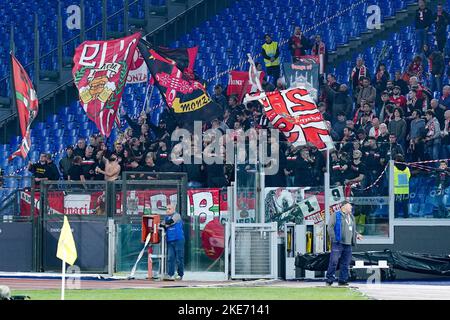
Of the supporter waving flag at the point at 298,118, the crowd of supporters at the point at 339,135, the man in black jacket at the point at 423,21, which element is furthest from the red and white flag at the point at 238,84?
the supporter waving flag at the point at 298,118

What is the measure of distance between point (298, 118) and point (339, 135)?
449 centimetres

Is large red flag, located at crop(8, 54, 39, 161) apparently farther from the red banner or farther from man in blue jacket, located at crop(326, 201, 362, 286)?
man in blue jacket, located at crop(326, 201, 362, 286)

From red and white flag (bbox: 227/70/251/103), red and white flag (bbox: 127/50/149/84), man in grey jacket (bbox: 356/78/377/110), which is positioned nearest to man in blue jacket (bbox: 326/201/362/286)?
man in grey jacket (bbox: 356/78/377/110)

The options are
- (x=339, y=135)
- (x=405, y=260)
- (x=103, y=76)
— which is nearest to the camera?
(x=405, y=260)

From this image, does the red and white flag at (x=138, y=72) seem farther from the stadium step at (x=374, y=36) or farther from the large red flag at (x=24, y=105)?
the stadium step at (x=374, y=36)

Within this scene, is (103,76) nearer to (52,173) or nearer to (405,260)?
(52,173)

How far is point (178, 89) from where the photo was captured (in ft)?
108

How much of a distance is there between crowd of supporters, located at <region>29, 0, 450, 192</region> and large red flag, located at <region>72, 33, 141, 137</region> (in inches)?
50.5

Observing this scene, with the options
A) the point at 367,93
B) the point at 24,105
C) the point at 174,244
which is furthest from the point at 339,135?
the point at 24,105

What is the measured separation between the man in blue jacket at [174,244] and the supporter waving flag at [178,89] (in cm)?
407

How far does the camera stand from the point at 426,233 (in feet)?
99.5
